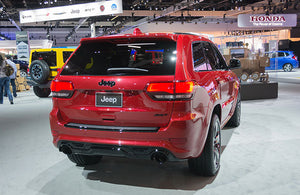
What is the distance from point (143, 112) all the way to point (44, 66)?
323 inches

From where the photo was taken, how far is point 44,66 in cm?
1000

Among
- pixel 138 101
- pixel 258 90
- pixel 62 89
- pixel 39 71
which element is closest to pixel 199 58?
pixel 138 101

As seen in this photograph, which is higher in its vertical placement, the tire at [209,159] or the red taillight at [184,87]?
the red taillight at [184,87]

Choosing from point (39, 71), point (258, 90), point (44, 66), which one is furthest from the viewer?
point (39, 71)

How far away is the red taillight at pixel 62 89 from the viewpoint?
2932 mm

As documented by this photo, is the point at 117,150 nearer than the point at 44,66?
Yes

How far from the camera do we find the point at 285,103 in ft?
27.3

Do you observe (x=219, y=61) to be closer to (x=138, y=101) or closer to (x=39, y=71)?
(x=138, y=101)

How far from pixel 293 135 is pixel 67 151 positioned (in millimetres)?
3829

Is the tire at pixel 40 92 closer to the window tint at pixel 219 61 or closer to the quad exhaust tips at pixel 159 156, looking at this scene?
the window tint at pixel 219 61

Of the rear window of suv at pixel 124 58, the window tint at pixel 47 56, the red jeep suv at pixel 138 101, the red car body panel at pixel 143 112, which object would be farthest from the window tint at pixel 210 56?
the window tint at pixel 47 56

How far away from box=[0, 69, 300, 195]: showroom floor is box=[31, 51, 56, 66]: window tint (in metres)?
5.60

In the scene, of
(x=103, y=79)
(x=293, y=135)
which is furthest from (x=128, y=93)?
(x=293, y=135)

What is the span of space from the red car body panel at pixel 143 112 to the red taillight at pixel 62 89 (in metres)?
0.04
